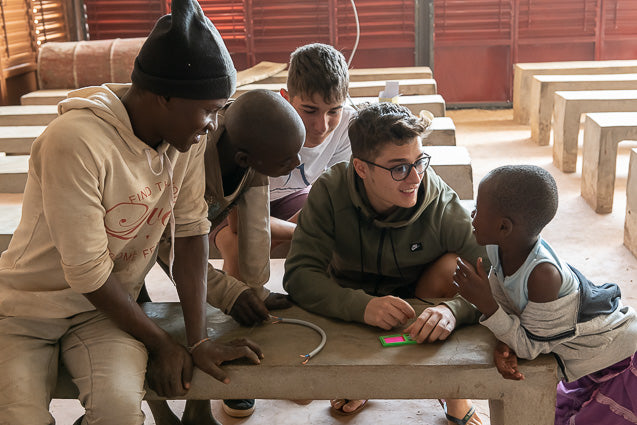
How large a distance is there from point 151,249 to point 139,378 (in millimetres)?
355

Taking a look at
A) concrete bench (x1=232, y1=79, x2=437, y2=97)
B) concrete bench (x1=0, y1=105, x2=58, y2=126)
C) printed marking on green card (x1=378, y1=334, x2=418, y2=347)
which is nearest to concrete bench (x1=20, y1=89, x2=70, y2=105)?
concrete bench (x1=0, y1=105, x2=58, y2=126)

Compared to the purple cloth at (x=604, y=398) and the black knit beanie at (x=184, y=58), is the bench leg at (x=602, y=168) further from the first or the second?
the black knit beanie at (x=184, y=58)

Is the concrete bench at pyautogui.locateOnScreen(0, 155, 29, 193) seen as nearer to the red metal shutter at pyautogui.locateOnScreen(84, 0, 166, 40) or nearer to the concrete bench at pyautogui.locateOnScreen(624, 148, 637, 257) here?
the concrete bench at pyautogui.locateOnScreen(624, 148, 637, 257)

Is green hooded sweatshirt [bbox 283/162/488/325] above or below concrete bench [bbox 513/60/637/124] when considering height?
above

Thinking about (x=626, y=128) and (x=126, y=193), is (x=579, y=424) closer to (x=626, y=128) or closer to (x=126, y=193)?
(x=126, y=193)

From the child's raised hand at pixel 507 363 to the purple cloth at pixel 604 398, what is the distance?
0.33 meters

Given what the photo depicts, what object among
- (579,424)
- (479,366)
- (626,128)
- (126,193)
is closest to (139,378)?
(126,193)

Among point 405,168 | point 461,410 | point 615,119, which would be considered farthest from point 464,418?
point 615,119

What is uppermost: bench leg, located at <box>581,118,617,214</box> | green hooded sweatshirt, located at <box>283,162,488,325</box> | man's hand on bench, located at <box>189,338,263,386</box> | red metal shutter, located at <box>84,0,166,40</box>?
red metal shutter, located at <box>84,0,166,40</box>

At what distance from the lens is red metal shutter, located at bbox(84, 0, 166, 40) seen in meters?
8.14

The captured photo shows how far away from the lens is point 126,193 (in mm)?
1729

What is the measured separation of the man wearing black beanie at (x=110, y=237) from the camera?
1.62m

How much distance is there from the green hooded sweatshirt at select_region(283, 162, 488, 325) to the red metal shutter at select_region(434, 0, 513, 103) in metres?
6.23

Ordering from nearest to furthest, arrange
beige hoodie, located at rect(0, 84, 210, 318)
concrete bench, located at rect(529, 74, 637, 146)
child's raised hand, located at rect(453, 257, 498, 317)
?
beige hoodie, located at rect(0, 84, 210, 318)
child's raised hand, located at rect(453, 257, 498, 317)
concrete bench, located at rect(529, 74, 637, 146)
